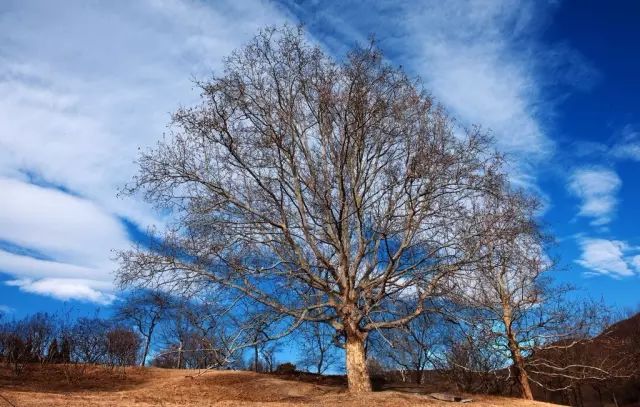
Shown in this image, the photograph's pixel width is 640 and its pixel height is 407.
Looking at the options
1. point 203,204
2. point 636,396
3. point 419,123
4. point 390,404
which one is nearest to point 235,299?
point 203,204

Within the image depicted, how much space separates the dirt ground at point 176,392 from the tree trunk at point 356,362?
53cm

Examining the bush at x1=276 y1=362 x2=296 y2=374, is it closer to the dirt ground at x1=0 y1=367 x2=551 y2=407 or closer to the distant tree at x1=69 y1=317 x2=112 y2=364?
the dirt ground at x1=0 y1=367 x2=551 y2=407

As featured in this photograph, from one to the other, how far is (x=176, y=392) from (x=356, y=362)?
5.61m

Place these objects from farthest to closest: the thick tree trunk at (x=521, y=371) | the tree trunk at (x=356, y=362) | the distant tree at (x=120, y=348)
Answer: the distant tree at (x=120, y=348)
the thick tree trunk at (x=521, y=371)
the tree trunk at (x=356, y=362)

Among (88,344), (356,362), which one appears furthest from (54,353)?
(356,362)

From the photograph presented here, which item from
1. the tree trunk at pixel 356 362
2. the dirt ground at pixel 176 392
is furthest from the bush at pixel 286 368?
the tree trunk at pixel 356 362

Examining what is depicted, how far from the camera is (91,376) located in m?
20.8

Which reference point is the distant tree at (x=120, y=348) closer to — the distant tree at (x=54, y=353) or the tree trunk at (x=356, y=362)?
the distant tree at (x=54, y=353)

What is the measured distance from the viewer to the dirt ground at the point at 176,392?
1072cm

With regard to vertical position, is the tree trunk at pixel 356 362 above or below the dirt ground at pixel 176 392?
above

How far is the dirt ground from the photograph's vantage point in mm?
10719

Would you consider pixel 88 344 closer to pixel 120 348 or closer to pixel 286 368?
pixel 120 348

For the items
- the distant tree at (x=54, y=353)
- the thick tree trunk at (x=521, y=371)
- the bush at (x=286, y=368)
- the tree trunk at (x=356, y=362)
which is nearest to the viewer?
the tree trunk at (x=356, y=362)

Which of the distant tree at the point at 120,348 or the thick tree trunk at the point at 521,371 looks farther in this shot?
the distant tree at the point at 120,348
